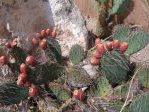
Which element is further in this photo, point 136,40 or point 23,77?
point 136,40

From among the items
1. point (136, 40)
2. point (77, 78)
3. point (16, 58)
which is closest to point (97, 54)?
point (77, 78)

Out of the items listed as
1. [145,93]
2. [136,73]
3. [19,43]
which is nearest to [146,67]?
[136,73]

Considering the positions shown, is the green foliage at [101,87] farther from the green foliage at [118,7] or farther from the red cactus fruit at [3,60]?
the green foliage at [118,7]

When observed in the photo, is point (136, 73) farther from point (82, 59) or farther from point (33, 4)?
point (33, 4)

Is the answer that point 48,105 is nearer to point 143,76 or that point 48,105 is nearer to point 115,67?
point 115,67

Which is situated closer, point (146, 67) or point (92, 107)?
point (92, 107)

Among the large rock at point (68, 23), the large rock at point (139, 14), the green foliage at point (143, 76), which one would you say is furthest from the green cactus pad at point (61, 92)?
the large rock at point (139, 14)
